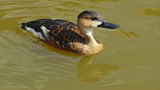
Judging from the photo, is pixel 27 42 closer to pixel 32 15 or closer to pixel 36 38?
pixel 36 38

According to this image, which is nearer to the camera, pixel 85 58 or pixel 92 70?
pixel 92 70

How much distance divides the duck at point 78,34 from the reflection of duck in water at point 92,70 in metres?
0.41

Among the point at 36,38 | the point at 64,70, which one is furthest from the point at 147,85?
the point at 36,38

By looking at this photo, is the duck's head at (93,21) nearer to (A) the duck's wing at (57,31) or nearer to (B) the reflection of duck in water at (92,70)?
(A) the duck's wing at (57,31)

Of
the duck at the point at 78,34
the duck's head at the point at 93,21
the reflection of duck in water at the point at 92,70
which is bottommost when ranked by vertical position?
the reflection of duck in water at the point at 92,70

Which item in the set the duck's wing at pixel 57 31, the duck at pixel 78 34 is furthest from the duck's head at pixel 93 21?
the duck's wing at pixel 57 31

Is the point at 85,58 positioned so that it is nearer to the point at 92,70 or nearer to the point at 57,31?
the point at 92,70

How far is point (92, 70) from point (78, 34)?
1.19 metres

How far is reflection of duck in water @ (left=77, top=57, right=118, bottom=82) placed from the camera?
23.1 ft

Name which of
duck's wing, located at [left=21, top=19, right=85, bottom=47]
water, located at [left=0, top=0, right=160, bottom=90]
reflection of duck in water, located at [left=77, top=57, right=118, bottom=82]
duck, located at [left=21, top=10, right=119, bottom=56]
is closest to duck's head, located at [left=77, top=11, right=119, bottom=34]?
duck, located at [left=21, top=10, right=119, bottom=56]

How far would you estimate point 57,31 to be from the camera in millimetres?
7941

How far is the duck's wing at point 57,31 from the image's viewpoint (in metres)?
7.80

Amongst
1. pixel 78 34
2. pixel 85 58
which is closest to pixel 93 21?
pixel 78 34

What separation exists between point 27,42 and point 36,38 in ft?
1.18
